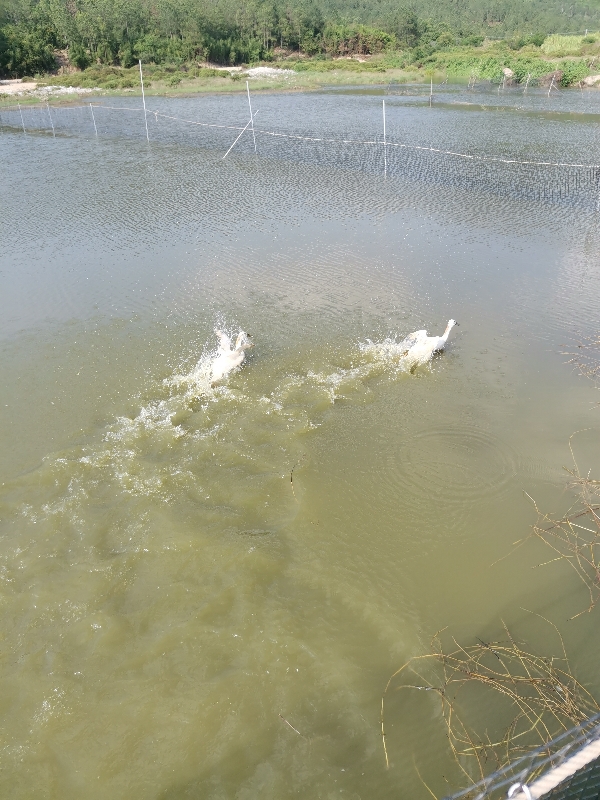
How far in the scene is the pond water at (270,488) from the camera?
4.49 meters

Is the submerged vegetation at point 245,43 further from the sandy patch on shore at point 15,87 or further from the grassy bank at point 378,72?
the sandy patch on shore at point 15,87

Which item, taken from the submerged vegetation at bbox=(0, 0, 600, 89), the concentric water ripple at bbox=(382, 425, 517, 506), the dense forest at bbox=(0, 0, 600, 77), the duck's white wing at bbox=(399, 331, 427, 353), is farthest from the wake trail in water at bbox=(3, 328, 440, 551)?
the dense forest at bbox=(0, 0, 600, 77)

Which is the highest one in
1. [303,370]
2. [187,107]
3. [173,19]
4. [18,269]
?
[173,19]

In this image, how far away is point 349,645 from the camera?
5.11m

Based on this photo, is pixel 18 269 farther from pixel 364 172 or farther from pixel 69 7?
pixel 69 7

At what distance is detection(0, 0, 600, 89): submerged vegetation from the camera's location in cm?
4862

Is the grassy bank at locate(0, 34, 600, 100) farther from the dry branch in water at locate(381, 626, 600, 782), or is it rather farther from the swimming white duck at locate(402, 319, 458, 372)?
the dry branch in water at locate(381, 626, 600, 782)

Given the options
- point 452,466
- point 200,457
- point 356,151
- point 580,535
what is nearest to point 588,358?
point 452,466

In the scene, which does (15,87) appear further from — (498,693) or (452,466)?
(498,693)

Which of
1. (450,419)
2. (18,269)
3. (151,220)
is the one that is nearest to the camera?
(450,419)

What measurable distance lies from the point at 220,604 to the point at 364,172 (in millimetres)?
17146

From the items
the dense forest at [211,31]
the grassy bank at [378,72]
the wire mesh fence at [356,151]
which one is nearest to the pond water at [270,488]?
the wire mesh fence at [356,151]

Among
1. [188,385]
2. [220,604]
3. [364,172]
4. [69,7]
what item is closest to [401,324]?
[188,385]

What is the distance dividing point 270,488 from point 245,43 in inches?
2834
